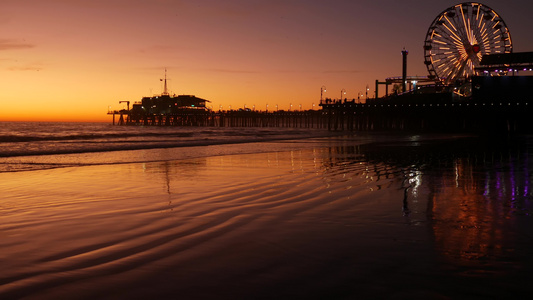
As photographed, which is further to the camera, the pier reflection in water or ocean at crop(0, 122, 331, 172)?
ocean at crop(0, 122, 331, 172)

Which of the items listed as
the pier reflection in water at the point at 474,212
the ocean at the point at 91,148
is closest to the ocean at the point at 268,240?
the pier reflection in water at the point at 474,212

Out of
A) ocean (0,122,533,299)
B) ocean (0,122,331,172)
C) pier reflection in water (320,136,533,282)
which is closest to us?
ocean (0,122,533,299)

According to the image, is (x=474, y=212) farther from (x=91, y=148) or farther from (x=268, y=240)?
(x=91, y=148)

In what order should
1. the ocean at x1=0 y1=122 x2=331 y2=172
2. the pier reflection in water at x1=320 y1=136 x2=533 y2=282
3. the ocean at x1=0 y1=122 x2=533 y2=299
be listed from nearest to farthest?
the ocean at x1=0 y1=122 x2=533 y2=299, the pier reflection in water at x1=320 y1=136 x2=533 y2=282, the ocean at x1=0 y1=122 x2=331 y2=172

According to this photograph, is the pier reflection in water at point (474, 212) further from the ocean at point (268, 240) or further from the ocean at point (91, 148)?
the ocean at point (91, 148)

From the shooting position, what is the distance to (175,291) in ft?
12.0

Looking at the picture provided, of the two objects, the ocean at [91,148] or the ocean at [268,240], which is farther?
the ocean at [91,148]

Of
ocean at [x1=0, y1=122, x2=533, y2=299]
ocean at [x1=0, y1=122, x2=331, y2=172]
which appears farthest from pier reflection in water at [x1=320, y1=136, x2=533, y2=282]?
ocean at [x1=0, y1=122, x2=331, y2=172]

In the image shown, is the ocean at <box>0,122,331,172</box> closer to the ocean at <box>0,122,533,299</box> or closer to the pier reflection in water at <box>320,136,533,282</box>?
the ocean at <box>0,122,533,299</box>

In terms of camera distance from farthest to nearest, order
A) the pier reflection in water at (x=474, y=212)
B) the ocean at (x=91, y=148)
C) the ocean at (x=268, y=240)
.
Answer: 1. the ocean at (x=91, y=148)
2. the pier reflection in water at (x=474, y=212)
3. the ocean at (x=268, y=240)

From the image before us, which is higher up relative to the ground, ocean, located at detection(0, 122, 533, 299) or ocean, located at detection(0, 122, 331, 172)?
ocean, located at detection(0, 122, 331, 172)

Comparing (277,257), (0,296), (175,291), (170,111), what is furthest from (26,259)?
(170,111)

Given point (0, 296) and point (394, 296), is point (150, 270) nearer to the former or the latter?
point (0, 296)

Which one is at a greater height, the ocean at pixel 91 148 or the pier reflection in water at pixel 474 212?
the ocean at pixel 91 148
